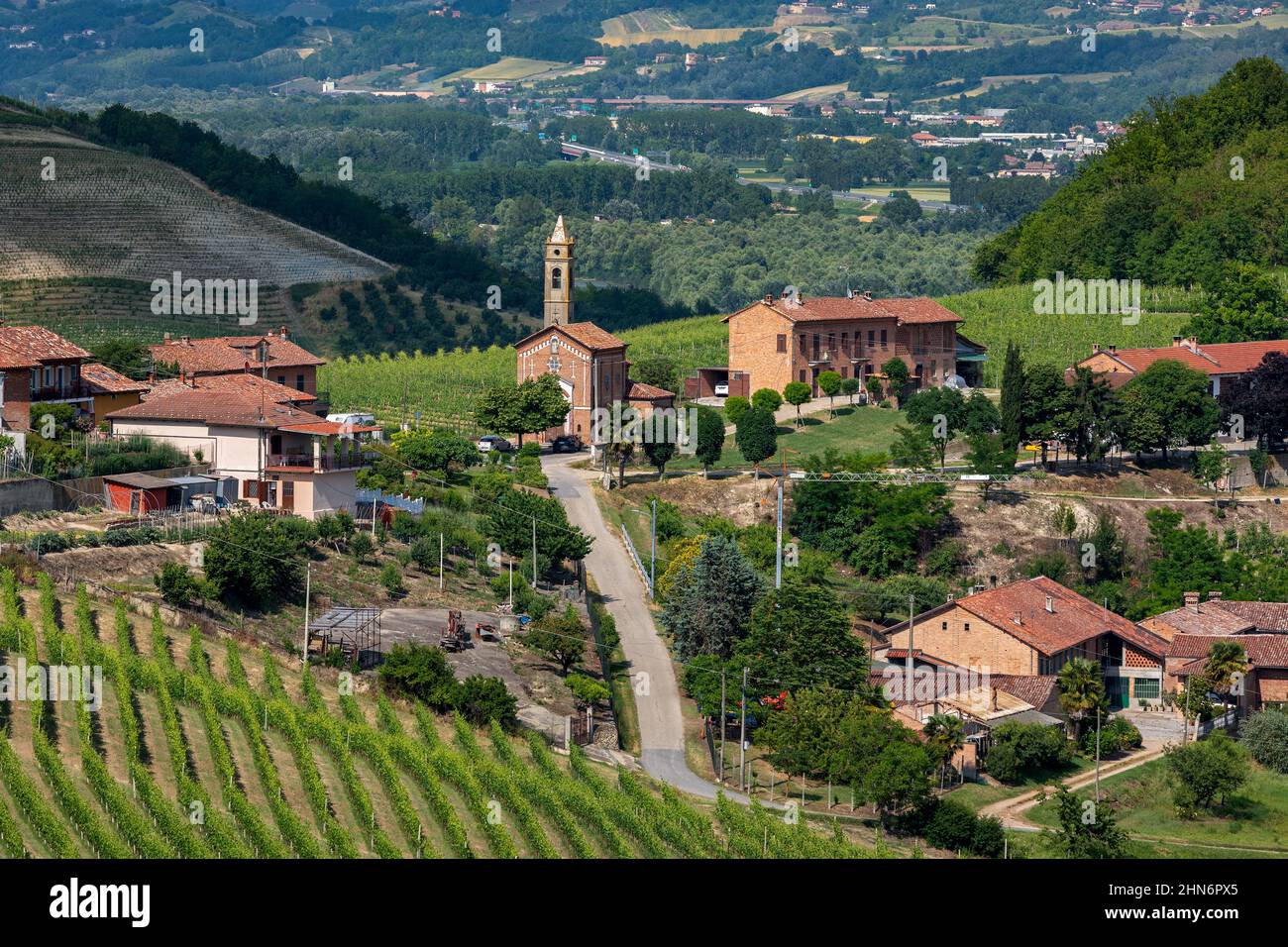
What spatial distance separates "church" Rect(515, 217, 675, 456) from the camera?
7450 centimetres

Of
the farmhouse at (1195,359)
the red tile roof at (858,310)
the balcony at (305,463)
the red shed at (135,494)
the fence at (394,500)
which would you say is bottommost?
the fence at (394,500)

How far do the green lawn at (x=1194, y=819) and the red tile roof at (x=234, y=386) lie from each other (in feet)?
85.9

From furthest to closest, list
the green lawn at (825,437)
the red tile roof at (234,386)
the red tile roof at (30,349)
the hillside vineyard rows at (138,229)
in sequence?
the hillside vineyard rows at (138,229) → the green lawn at (825,437) → the red tile roof at (234,386) → the red tile roof at (30,349)

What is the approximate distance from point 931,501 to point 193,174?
91729 millimetres

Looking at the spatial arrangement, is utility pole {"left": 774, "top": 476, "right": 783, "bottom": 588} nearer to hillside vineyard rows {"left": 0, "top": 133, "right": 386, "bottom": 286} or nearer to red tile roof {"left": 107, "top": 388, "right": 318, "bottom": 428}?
red tile roof {"left": 107, "top": 388, "right": 318, "bottom": 428}

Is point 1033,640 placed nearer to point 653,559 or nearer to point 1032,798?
point 1032,798

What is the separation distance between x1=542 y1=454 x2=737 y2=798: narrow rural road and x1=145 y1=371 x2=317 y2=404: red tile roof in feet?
28.9

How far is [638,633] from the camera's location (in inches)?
2154

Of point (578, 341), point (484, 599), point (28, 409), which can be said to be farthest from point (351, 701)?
point (578, 341)

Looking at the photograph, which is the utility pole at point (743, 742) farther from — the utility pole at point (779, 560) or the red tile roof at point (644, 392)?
the red tile roof at point (644, 392)

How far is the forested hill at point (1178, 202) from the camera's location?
101m

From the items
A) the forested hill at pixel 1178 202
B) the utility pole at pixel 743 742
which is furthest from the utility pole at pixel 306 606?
the forested hill at pixel 1178 202
